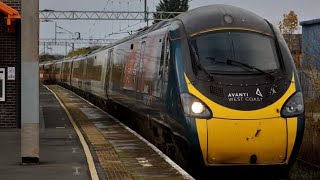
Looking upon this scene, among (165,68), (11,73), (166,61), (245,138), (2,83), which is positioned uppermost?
(166,61)

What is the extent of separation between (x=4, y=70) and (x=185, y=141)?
30.6ft

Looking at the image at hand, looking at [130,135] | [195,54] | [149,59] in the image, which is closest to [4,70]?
[130,135]

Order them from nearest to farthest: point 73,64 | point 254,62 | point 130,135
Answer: point 254,62 → point 130,135 → point 73,64

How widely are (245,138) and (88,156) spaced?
384cm

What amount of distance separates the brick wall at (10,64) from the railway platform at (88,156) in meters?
0.52

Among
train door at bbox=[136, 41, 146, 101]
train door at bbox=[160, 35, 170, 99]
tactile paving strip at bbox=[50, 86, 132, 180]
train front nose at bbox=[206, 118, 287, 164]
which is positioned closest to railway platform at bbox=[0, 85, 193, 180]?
tactile paving strip at bbox=[50, 86, 132, 180]

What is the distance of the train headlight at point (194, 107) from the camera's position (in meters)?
9.28

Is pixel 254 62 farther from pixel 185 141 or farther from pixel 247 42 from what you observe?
pixel 185 141

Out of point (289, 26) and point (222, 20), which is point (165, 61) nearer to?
point (222, 20)

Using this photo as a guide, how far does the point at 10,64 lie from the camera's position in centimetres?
1730

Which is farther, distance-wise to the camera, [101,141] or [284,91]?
[101,141]

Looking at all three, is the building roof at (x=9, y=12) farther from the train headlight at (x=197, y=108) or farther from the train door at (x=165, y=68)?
the train headlight at (x=197, y=108)

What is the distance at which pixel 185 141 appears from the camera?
9531 millimetres

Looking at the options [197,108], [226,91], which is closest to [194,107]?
[197,108]
